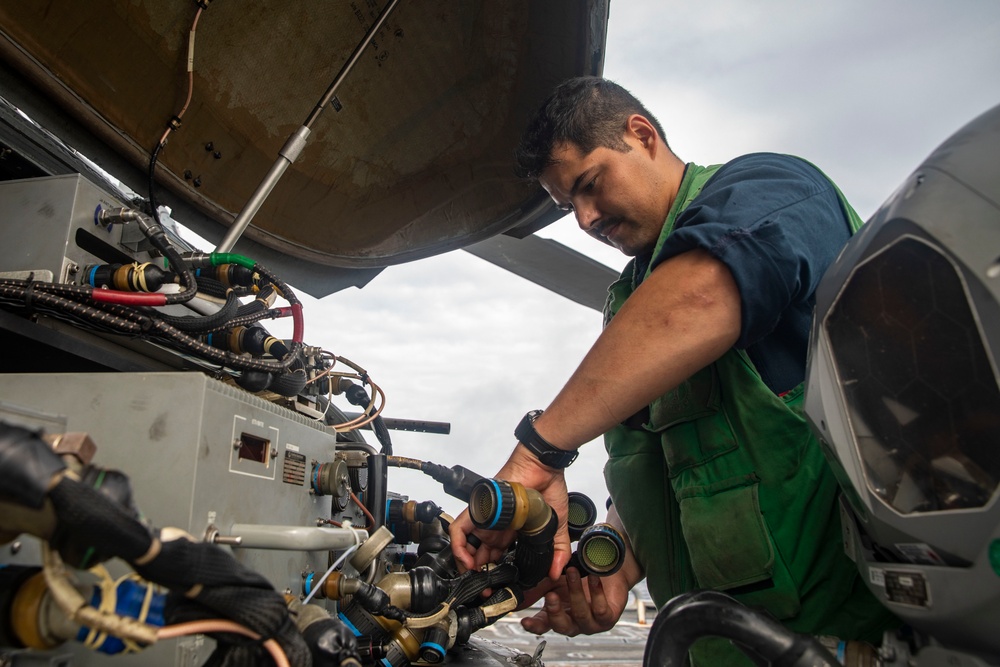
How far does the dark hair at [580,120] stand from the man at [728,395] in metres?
0.01

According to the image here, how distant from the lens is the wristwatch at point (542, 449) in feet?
3.55

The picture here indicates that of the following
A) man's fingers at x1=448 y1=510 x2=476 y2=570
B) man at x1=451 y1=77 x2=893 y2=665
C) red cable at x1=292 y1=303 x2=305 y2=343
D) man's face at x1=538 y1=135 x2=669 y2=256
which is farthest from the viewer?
man's face at x1=538 y1=135 x2=669 y2=256

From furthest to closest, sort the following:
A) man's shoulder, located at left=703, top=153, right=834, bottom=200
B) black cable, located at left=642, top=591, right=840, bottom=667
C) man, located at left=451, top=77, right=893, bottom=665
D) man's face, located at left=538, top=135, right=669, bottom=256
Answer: man's face, located at left=538, top=135, right=669, bottom=256 → man's shoulder, located at left=703, top=153, right=834, bottom=200 → man, located at left=451, top=77, right=893, bottom=665 → black cable, located at left=642, top=591, right=840, bottom=667

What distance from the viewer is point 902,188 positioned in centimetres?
61

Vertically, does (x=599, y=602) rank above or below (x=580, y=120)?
below

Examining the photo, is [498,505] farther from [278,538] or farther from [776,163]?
[776,163]

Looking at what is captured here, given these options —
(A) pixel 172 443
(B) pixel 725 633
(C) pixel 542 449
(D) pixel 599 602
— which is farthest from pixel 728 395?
(A) pixel 172 443

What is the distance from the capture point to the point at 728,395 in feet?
3.67

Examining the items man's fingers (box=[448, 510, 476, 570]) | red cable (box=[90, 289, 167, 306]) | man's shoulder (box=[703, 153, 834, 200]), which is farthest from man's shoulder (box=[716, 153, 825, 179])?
red cable (box=[90, 289, 167, 306])

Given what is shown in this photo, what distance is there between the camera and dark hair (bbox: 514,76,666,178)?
4.59 feet

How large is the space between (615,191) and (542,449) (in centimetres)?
64

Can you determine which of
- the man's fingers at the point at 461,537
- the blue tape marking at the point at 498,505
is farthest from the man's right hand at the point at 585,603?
the blue tape marking at the point at 498,505

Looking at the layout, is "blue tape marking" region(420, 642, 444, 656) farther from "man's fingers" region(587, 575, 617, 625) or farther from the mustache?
the mustache

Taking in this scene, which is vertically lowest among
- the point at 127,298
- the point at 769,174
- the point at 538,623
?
the point at 538,623
